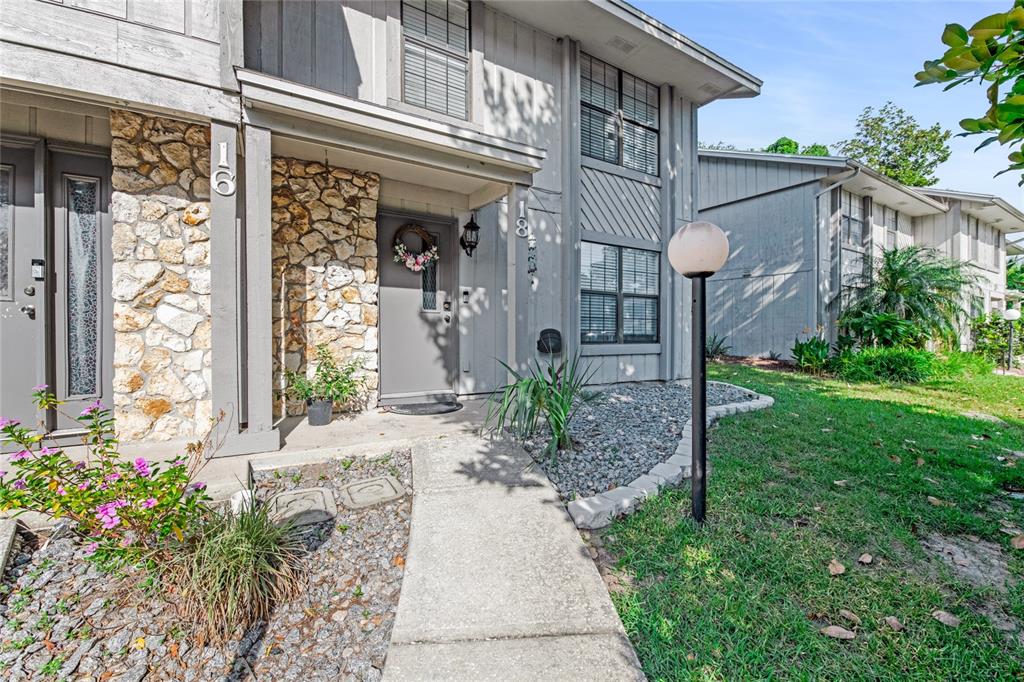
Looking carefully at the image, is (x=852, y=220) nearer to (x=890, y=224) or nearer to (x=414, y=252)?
(x=890, y=224)

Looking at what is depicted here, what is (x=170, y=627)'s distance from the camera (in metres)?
1.68

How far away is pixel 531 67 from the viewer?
17.5ft

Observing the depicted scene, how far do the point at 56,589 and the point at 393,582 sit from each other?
1356mm

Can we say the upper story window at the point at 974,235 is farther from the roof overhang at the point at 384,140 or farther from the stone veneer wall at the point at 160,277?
the stone veneer wall at the point at 160,277

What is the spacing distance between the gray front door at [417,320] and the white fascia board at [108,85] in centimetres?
183

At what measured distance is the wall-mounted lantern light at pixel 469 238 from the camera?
4977mm

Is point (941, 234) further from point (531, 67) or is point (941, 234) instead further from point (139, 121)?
point (139, 121)

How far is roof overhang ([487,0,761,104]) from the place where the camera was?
5000 mm

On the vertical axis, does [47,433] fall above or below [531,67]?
below

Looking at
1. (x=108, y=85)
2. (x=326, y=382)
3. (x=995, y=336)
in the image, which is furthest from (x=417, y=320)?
(x=995, y=336)

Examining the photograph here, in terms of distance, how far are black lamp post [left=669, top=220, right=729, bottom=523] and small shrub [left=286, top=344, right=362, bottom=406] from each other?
3123mm

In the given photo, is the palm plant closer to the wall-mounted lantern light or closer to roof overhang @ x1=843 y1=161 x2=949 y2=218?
roof overhang @ x1=843 y1=161 x2=949 y2=218

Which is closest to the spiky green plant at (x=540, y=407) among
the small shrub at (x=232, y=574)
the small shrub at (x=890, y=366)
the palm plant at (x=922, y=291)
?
the small shrub at (x=232, y=574)

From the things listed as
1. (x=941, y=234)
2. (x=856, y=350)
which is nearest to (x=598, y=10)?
(x=856, y=350)
